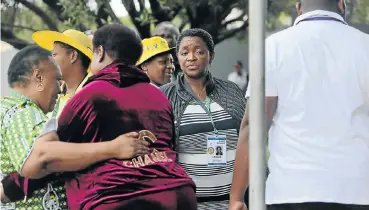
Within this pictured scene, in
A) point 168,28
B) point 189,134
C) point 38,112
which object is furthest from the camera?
point 168,28

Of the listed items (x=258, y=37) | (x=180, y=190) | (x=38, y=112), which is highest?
(x=258, y=37)

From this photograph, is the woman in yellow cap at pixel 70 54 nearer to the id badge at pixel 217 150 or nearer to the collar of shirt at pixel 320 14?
the id badge at pixel 217 150

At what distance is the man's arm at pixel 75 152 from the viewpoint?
3789mm

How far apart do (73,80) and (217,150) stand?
92 cm

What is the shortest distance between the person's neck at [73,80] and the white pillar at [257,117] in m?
2.05

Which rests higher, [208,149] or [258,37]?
[258,37]

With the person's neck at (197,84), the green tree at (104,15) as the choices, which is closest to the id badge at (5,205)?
the person's neck at (197,84)

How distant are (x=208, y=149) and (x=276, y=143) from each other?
1.35 m

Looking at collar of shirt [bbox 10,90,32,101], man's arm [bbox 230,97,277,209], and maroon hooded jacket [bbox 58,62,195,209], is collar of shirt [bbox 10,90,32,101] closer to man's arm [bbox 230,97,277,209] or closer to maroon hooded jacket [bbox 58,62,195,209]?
maroon hooded jacket [bbox 58,62,195,209]

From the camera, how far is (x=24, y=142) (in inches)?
164

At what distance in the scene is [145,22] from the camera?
45.1ft

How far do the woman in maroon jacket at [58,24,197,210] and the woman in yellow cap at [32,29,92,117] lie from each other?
101 cm

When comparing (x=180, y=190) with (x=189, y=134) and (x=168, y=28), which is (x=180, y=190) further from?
(x=168, y=28)

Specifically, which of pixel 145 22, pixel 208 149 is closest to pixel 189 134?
pixel 208 149
